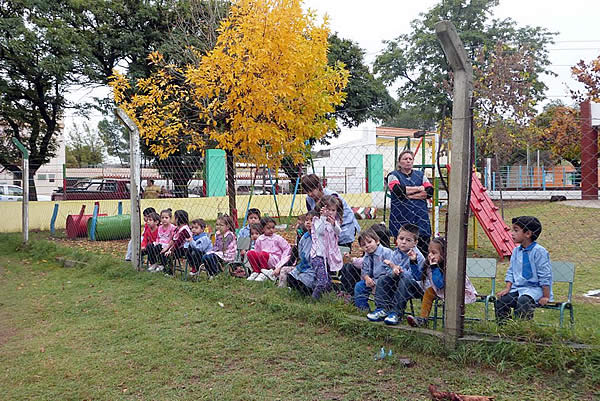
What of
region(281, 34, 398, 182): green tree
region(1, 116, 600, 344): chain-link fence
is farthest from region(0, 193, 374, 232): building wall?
region(281, 34, 398, 182): green tree

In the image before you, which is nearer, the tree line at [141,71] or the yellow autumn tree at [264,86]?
the yellow autumn tree at [264,86]

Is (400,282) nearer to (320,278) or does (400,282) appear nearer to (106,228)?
(320,278)

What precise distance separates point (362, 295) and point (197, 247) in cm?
291

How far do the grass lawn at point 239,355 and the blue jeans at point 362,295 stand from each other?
0.11 meters

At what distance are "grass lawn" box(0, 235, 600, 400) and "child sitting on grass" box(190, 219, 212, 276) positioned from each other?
0.54 m

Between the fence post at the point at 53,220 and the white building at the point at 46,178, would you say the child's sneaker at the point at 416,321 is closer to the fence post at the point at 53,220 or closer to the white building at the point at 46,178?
A: the white building at the point at 46,178

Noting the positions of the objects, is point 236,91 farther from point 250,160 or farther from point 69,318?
point 69,318

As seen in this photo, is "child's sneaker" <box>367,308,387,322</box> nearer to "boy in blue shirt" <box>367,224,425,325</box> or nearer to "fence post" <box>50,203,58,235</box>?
"boy in blue shirt" <box>367,224,425,325</box>

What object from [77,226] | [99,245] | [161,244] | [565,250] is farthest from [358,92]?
[161,244]

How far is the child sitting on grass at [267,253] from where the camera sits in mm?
6348

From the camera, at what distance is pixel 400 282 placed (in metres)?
4.40

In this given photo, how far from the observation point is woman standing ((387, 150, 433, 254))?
17.9 ft

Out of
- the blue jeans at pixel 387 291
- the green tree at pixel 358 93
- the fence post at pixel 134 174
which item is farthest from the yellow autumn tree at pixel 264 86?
the green tree at pixel 358 93

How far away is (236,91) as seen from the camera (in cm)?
841
